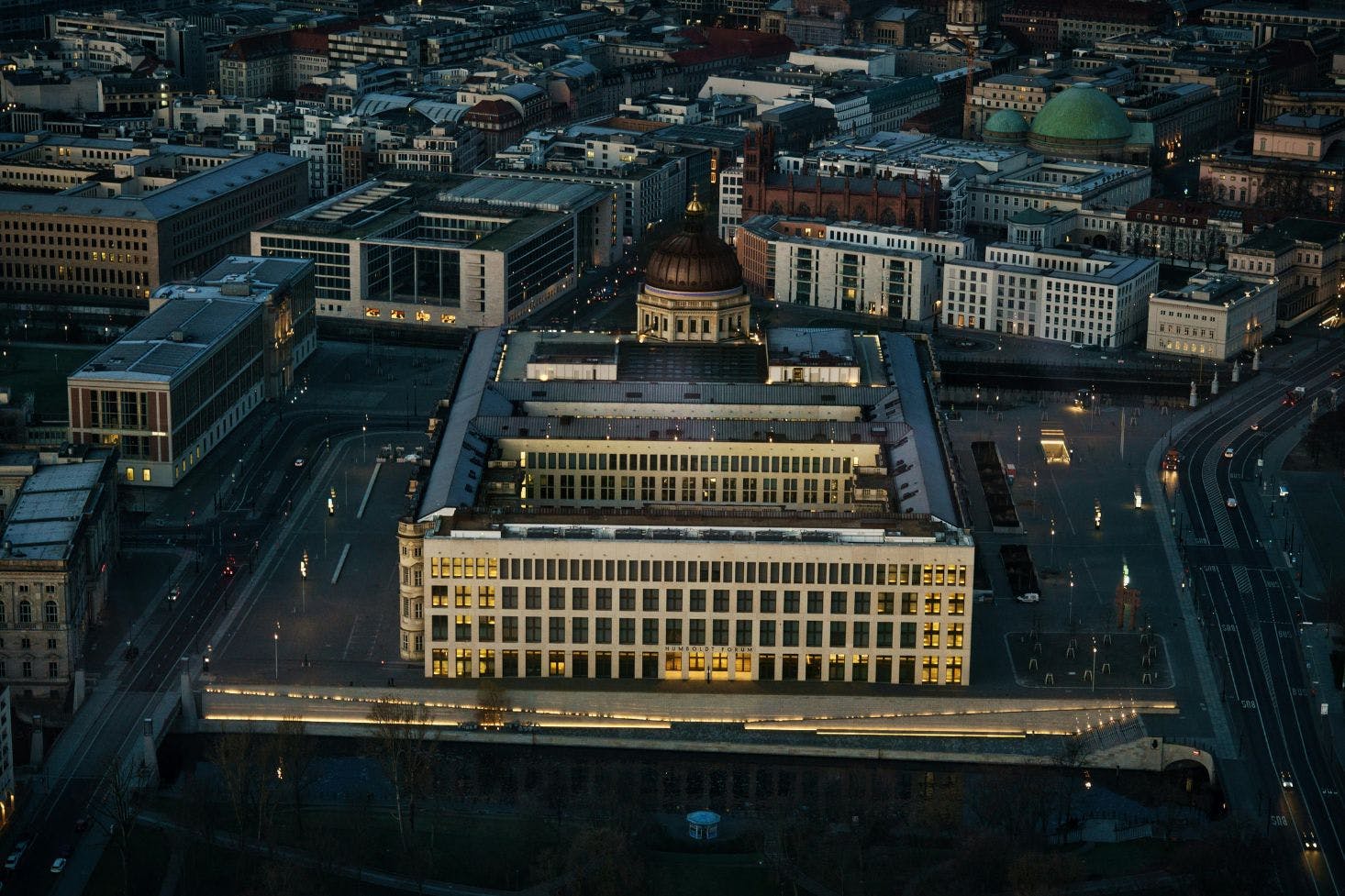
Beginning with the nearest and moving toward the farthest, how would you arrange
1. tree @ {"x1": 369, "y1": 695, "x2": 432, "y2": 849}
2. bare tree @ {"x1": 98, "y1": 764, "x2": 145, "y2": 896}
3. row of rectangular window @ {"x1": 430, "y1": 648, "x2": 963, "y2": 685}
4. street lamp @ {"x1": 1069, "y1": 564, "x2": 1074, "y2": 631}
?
bare tree @ {"x1": 98, "y1": 764, "x2": 145, "y2": 896} < tree @ {"x1": 369, "y1": 695, "x2": 432, "y2": 849} < row of rectangular window @ {"x1": 430, "y1": 648, "x2": 963, "y2": 685} < street lamp @ {"x1": 1069, "y1": 564, "x2": 1074, "y2": 631}

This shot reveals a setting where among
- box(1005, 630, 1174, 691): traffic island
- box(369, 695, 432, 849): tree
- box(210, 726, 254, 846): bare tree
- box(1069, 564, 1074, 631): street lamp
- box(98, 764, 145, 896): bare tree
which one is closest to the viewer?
box(98, 764, 145, 896): bare tree

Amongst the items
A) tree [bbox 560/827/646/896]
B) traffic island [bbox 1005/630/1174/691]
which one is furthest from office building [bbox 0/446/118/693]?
traffic island [bbox 1005/630/1174/691]

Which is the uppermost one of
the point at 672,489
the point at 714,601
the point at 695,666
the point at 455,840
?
the point at 672,489

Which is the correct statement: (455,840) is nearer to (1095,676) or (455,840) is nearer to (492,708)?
(492,708)

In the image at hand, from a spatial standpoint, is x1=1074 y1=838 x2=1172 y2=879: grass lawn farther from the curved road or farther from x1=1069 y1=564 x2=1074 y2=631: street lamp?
x1=1069 y1=564 x2=1074 y2=631: street lamp

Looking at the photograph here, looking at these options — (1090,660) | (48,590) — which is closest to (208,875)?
(48,590)
